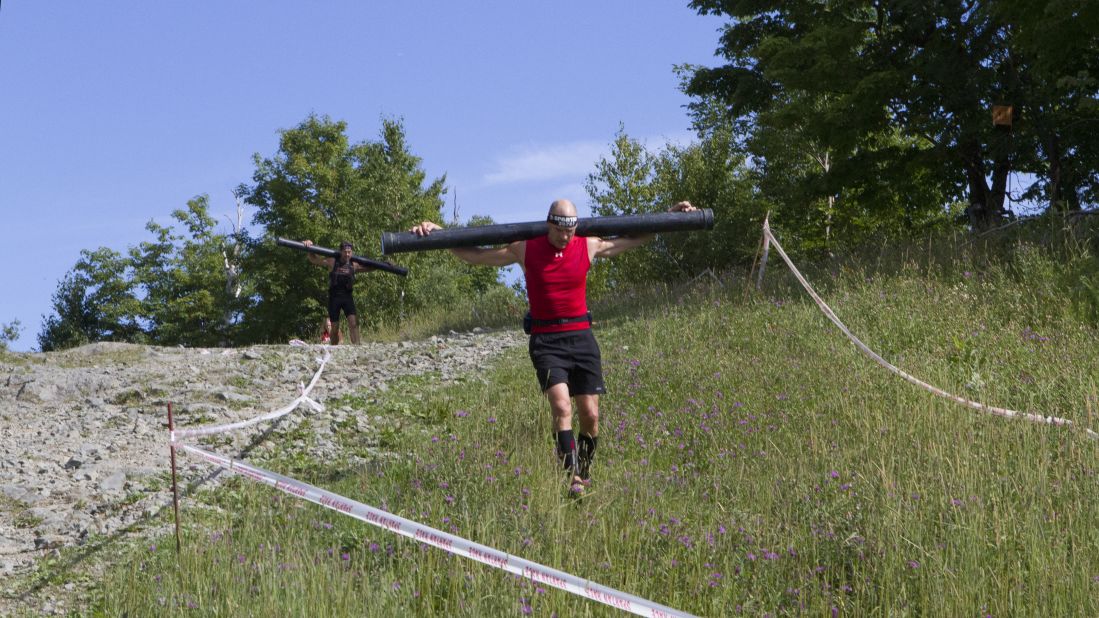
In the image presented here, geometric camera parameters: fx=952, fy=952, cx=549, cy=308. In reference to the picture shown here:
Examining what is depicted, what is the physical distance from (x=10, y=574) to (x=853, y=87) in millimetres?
17945

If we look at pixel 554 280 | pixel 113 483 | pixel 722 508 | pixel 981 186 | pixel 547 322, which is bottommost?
pixel 722 508

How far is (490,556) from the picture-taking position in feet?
16.0

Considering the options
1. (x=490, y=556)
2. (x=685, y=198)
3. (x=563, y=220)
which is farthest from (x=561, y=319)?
(x=685, y=198)

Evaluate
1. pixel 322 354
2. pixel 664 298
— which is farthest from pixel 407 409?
pixel 664 298

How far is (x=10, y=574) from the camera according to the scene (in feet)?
18.6

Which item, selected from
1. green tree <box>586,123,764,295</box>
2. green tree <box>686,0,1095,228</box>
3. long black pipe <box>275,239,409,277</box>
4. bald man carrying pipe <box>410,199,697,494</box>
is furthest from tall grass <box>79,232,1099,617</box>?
green tree <box>586,123,764,295</box>

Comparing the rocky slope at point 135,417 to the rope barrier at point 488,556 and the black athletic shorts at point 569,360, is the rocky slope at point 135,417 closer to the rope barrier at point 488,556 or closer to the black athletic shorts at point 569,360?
the rope barrier at point 488,556

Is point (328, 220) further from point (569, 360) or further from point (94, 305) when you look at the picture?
point (569, 360)

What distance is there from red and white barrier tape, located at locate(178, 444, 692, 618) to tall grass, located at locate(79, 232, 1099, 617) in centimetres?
9

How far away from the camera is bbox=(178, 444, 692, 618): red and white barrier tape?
4.55 meters

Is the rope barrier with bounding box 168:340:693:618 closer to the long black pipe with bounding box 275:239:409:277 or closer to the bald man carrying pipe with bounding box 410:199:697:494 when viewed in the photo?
the bald man carrying pipe with bounding box 410:199:697:494

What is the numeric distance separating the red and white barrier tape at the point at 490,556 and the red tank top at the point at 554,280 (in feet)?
6.84

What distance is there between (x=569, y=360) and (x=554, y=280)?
0.57m

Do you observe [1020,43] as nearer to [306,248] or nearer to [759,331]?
[759,331]
